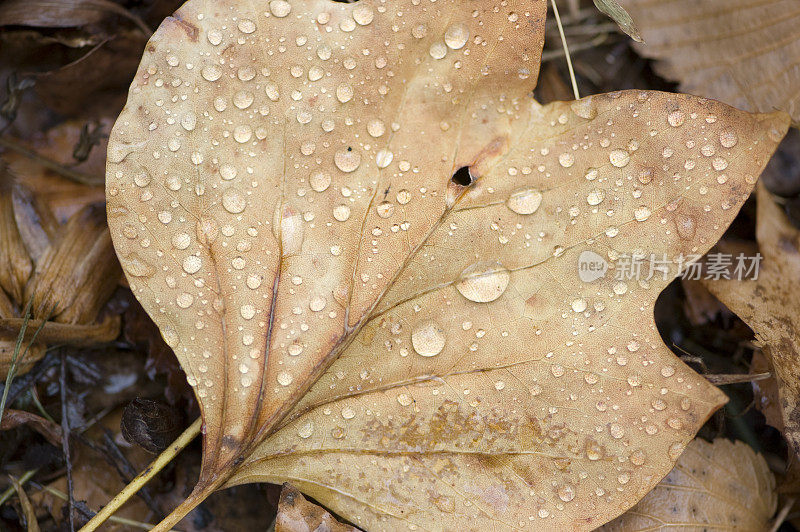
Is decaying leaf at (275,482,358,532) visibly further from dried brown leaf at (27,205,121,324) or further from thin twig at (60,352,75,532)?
dried brown leaf at (27,205,121,324)

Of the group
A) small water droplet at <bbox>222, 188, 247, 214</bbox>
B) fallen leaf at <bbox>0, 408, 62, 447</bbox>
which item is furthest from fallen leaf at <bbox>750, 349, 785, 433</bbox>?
fallen leaf at <bbox>0, 408, 62, 447</bbox>

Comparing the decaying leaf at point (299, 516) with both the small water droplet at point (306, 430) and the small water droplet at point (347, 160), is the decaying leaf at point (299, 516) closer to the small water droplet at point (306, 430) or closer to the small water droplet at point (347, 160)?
the small water droplet at point (306, 430)

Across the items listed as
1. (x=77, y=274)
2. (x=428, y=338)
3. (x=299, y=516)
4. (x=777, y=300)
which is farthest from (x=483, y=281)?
(x=77, y=274)

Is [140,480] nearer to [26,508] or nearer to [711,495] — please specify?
[26,508]

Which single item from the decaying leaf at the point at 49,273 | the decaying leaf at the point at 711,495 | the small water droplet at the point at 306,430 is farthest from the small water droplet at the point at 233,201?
the decaying leaf at the point at 711,495

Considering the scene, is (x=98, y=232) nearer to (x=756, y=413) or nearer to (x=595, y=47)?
(x=595, y=47)

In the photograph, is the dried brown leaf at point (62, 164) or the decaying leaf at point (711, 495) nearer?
the decaying leaf at point (711, 495)
